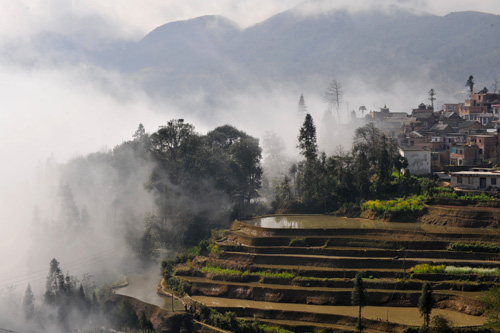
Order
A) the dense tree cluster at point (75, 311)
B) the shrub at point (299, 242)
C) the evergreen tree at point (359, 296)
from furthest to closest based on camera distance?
the shrub at point (299, 242) → the dense tree cluster at point (75, 311) → the evergreen tree at point (359, 296)

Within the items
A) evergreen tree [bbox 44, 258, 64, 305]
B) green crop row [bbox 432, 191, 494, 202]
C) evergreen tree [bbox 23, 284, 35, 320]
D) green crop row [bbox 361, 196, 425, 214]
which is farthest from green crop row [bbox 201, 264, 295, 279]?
green crop row [bbox 432, 191, 494, 202]

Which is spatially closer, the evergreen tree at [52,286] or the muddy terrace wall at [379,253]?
the muddy terrace wall at [379,253]

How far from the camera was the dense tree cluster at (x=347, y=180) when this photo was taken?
135 ft

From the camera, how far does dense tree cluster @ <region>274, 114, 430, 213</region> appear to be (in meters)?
41.1

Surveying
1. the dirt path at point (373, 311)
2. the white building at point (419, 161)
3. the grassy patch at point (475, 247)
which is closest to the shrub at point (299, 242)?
the dirt path at point (373, 311)

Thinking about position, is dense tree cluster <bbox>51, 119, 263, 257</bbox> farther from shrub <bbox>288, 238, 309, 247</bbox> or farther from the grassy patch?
the grassy patch

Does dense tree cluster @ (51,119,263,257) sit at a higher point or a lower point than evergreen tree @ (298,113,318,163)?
lower

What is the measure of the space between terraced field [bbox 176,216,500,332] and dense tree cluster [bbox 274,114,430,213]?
4.39 meters

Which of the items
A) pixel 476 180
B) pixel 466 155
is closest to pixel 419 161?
pixel 466 155

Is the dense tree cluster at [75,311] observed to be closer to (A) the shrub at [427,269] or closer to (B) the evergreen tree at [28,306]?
(B) the evergreen tree at [28,306]

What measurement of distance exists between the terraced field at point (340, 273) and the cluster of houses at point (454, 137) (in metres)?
6.08

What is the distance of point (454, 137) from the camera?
51.4 metres

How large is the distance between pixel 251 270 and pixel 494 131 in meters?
28.1

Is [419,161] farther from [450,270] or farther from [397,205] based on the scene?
[450,270]
